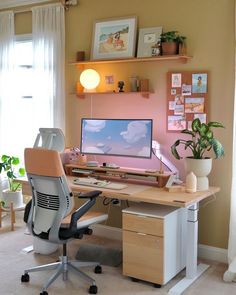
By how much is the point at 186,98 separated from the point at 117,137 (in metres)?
0.72

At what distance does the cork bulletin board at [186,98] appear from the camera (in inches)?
150

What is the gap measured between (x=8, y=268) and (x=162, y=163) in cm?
159

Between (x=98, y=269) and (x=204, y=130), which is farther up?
(x=204, y=130)

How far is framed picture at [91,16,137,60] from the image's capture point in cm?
412

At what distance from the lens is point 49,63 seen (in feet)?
15.5

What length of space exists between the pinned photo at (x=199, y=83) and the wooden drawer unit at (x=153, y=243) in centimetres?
107

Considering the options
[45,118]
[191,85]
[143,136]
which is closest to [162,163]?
[143,136]

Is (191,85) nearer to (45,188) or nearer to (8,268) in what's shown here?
(45,188)

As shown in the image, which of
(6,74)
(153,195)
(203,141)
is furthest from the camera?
(6,74)

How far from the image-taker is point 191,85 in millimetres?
3859

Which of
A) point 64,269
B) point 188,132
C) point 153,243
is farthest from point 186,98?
point 64,269

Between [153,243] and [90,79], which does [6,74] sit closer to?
[90,79]

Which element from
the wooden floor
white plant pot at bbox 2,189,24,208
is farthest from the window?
the wooden floor

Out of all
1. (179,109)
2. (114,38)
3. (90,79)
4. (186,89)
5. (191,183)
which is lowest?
(191,183)
